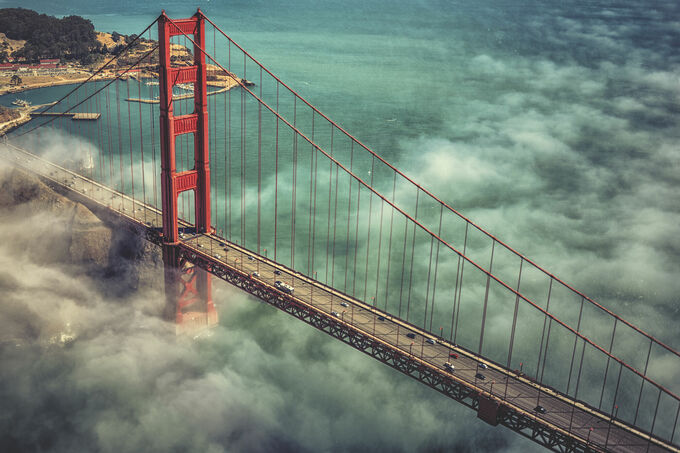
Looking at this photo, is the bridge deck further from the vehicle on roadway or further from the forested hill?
the forested hill

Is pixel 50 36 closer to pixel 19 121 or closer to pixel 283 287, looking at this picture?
pixel 19 121

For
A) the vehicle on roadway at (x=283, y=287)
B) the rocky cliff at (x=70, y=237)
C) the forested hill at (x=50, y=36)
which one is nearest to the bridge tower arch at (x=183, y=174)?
the vehicle on roadway at (x=283, y=287)

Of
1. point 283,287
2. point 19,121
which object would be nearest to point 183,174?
point 283,287

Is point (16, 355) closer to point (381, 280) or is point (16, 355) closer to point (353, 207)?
point (381, 280)

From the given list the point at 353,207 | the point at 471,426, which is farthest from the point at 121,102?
the point at 471,426

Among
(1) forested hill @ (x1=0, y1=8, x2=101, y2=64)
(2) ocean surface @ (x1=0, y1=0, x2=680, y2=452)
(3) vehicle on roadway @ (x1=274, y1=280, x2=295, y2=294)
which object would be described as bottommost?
(2) ocean surface @ (x1=0, y1=0, x2=680, y2=452)

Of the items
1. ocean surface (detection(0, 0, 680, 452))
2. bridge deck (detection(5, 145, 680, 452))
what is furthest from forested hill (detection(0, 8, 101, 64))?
bridge deck (detection(5, 145, 680, 452))
